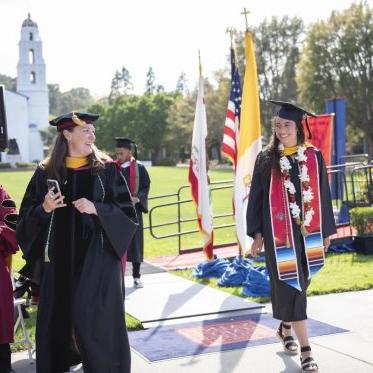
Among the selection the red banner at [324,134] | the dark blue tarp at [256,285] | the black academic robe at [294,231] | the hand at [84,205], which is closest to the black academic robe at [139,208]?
the dark blue tarp at [256,285]

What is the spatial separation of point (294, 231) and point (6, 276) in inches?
87.1

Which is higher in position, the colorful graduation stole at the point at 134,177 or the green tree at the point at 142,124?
the green tree at the point at 142,124

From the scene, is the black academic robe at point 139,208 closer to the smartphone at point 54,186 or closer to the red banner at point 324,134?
the smartphone at point 54,186

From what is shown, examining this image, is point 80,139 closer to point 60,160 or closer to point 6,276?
point 60,160

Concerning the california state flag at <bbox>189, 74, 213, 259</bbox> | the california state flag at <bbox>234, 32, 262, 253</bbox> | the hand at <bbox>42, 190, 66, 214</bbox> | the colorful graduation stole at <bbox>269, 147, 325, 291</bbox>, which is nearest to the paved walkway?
the colorful graduation stole at <bbox>269, 147, 325, 291</bbox>

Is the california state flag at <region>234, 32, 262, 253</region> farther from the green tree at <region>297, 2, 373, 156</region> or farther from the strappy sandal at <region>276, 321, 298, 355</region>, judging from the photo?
the green tree at <region>297, 2, 373, 156</region>

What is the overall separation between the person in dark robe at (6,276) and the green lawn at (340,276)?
318 centimetres

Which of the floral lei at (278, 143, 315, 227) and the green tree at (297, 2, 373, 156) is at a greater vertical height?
the green tree at (297, 2, 373, 156)

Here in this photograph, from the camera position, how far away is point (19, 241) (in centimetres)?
416

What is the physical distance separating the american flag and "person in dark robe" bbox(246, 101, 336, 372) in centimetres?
346

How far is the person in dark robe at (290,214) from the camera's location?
4.72 metres

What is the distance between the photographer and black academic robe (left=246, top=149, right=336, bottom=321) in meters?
4.70

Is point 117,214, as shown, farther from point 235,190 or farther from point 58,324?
point 235,190

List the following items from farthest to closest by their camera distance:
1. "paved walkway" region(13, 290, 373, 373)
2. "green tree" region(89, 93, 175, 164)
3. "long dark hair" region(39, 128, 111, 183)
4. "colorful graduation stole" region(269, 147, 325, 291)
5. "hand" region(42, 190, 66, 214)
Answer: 1. "green tree" region(89, 93, 175, 164)
2. "colorful graduation stole" region(269, 147, 325, 291)
3. "paved walkway" region(13, 290, 373, 373)
4. "long dark hair" region(39, 128, 111, 183)
5. "hand" region(42, 190, 66, 214)
